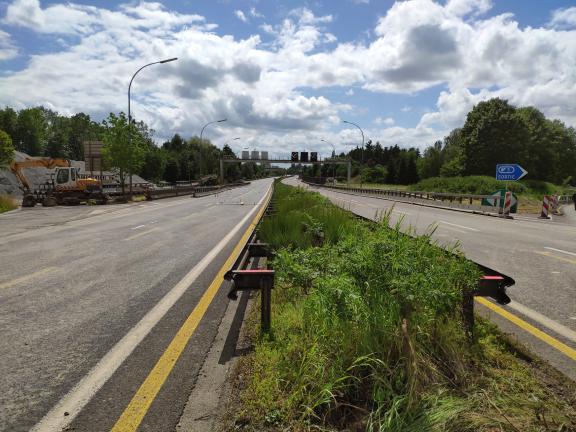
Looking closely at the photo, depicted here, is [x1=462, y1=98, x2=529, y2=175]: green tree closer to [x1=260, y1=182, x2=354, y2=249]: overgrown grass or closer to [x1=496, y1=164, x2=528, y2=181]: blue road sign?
[x1=496, y1=164, x2=528, y2=181]: blue road sign

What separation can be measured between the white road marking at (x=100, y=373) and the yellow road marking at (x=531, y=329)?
4.20 metres

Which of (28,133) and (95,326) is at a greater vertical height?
(28,133)

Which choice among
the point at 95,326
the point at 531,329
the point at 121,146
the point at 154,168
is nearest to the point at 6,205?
the point at 121,146

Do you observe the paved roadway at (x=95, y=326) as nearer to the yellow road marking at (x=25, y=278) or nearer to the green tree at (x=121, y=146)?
the yellow road marking at (x=25, y=278)

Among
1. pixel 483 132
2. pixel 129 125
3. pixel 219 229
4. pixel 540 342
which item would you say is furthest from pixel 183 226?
pixel 483 132

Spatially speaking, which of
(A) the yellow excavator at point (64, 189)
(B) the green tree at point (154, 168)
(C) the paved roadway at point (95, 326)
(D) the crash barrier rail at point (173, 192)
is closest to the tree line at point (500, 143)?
(D) the crash barrier rail at point (173, 192)

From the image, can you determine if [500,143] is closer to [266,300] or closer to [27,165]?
[27,165]

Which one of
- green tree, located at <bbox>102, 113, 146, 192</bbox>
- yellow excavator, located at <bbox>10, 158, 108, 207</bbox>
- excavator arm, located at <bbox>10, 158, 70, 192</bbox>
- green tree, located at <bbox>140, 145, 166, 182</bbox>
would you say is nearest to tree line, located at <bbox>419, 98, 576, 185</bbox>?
green tree, located at <bbox>102, 113, 146, 192</bbox>

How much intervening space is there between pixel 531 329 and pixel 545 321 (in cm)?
45

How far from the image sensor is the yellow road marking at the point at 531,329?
409 cm

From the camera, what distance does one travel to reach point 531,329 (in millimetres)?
4727

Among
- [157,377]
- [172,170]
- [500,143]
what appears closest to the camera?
[157,377]

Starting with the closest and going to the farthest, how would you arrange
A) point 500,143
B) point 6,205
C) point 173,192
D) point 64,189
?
1. point 6,205
2. point 64,189
3. point 173,192
4. point 500,143

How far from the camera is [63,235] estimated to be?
12977 mm
